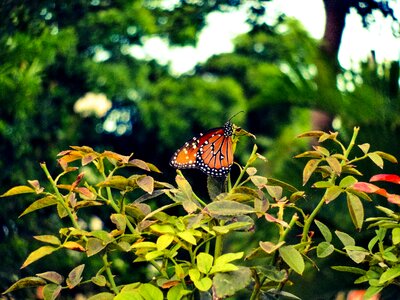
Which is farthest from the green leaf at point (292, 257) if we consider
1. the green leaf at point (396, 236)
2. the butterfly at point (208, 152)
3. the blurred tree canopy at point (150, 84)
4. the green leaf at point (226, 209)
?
the blurred tree canopy at point (150, 84)

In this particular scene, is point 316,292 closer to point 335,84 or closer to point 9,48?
point 335,84

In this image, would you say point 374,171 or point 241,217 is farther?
point 374,171

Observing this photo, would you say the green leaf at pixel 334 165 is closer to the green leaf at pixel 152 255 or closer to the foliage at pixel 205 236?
the foliage at pixel 205 236

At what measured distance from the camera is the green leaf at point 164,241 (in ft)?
5.99

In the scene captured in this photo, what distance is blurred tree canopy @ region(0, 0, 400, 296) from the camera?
4.41 metres

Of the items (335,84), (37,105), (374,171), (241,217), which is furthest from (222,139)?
(37,105)

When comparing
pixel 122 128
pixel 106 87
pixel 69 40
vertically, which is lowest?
pixel 122 128

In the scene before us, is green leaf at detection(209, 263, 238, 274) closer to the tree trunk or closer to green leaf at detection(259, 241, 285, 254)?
green leaf at detection(259, 241, 285, 254)

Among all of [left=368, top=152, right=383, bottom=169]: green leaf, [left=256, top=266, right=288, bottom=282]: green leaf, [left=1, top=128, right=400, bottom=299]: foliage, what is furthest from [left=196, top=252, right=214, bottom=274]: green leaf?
[left=368, top=152, right=383, bottom=169]: green leaf

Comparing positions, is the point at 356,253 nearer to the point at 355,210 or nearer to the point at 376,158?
the point at 355,210

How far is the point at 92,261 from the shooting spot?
269 inches

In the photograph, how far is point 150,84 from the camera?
10445 millimetres

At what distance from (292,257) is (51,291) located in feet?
1.80

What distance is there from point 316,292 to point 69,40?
3808 mm
